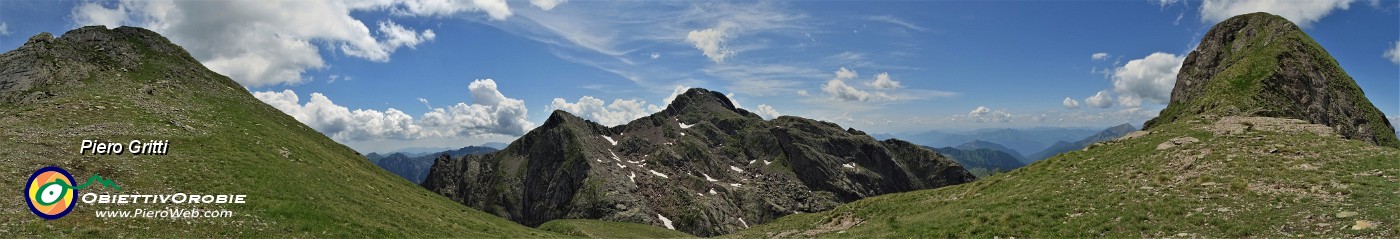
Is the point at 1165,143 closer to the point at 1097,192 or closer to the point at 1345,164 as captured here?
the point at 1345,164

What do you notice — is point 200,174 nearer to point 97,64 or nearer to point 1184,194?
point 1184,194

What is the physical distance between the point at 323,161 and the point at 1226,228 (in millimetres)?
86251

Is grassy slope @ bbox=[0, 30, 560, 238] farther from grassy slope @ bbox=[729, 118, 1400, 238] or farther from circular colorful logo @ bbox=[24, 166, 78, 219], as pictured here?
grassy slope @ bbox=[729, 118, 1400, 238]

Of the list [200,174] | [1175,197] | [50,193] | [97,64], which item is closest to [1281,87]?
[1175,197]

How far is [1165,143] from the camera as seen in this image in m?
42.3

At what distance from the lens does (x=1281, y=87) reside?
2685 inches

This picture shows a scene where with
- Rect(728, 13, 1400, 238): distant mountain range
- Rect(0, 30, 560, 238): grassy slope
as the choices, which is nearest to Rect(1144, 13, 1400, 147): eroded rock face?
Rect(728, 13, 1400, 238): distant mountain range

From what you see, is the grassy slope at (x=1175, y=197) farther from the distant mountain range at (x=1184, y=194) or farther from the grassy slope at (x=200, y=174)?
the grassy slope at (x=200, y=174)

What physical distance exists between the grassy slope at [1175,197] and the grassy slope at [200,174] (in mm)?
36040

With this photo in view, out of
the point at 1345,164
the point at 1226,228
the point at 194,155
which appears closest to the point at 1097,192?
the point at 1226,228

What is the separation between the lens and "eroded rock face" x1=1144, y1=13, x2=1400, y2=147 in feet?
211

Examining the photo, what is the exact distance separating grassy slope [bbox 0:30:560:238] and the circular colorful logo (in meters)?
0.68

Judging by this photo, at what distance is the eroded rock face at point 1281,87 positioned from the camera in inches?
2527

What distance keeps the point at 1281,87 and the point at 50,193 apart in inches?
4700
